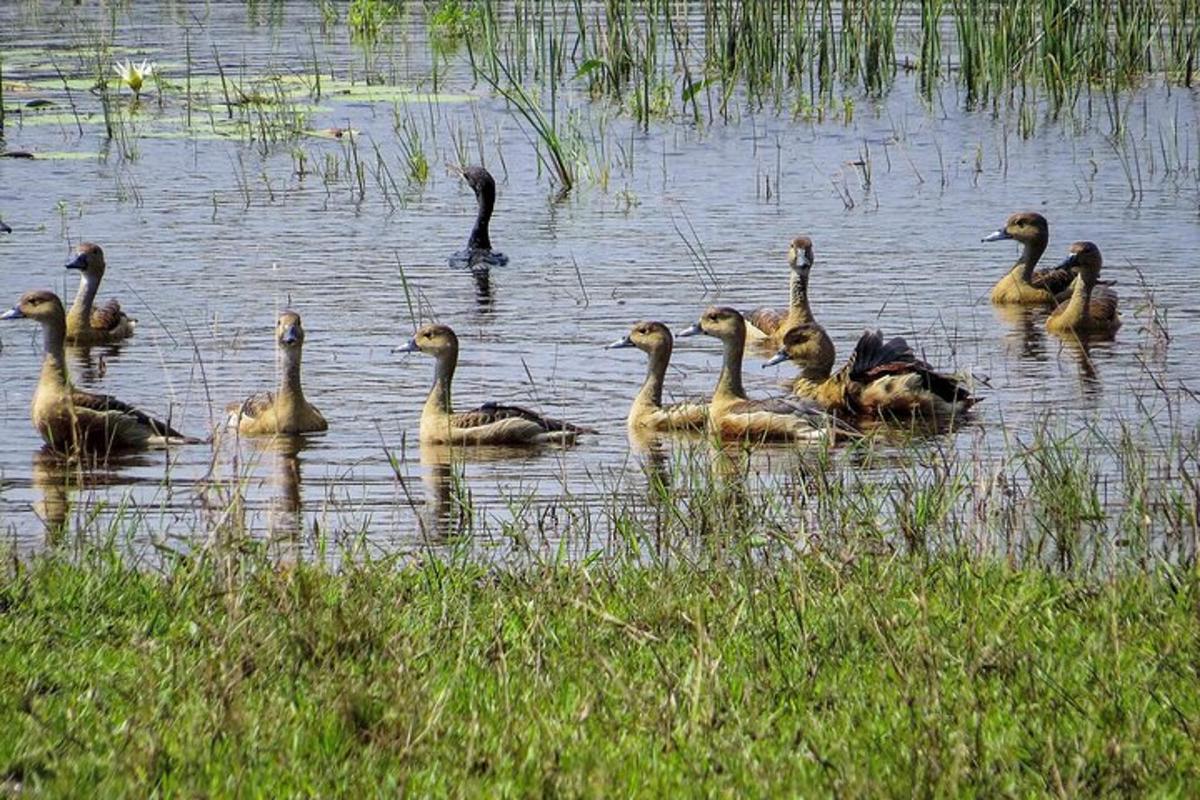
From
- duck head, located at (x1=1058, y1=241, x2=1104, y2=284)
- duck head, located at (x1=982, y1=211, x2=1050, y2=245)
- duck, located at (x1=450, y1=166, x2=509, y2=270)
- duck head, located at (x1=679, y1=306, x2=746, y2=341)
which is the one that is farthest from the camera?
duck, located at (x1=450, y1=166, x2=509, y2=270)

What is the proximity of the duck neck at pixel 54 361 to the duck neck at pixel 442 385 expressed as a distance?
1.84 meters

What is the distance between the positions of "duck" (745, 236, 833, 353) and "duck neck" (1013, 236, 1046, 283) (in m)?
1.80

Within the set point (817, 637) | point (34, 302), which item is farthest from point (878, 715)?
point (34, 302)

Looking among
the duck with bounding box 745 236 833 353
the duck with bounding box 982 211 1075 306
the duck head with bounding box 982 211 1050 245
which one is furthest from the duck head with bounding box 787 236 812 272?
the duck head with bounding box 982 211 1050 245

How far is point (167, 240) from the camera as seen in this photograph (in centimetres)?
1566

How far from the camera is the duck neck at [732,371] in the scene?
446 inches

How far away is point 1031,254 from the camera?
14.5 meters

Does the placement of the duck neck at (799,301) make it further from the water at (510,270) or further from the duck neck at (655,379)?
the duck neck at (655,379)

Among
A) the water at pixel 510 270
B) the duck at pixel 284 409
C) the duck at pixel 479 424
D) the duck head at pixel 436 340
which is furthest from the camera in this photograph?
the duck head at pixel 436 340

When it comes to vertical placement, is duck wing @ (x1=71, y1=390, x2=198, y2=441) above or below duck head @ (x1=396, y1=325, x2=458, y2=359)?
below

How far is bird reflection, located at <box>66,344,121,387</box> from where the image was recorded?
12.1 meters

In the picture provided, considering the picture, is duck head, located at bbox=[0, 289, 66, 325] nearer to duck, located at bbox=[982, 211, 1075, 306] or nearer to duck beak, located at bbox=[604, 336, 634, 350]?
duck beak, located at bbox=[604, 336, 634, 350]

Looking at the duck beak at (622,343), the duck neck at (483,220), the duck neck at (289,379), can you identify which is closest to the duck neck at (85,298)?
the duck neck at (289,379)

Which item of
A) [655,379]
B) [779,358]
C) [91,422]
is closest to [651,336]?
[655,379]
